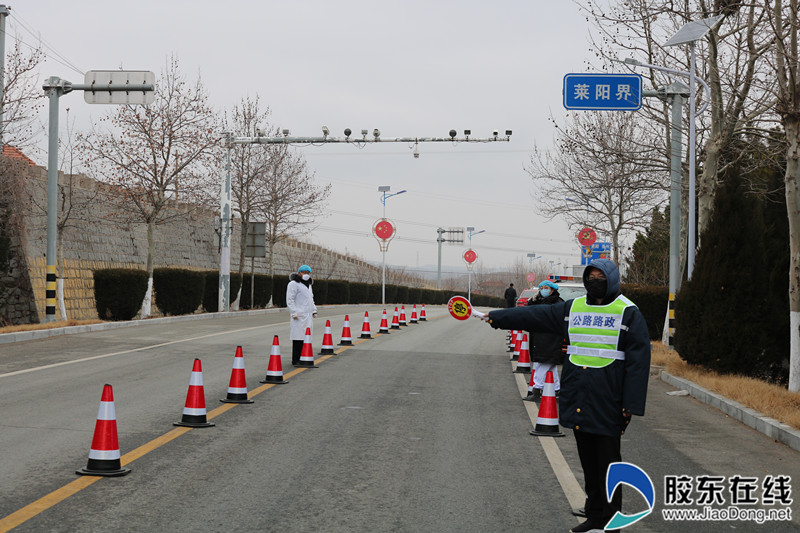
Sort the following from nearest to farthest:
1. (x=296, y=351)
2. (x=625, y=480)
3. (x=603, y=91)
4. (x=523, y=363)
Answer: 1. (x=625, y=480)
2. (x=296, y=351)
3. (x=523, y=363)
4. (x=603, y=91)

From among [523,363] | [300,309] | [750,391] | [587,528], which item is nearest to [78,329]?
[300,309]

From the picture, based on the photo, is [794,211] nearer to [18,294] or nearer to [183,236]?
[18,294]

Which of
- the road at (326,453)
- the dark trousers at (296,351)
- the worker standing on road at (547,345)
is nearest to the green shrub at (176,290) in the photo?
the road at (326,453)

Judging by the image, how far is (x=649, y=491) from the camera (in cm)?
533

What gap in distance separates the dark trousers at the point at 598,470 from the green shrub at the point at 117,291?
23479 millimetres

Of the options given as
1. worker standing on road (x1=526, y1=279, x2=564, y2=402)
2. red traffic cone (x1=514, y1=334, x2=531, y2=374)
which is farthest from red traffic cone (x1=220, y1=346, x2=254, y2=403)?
red traffic cone (x1=514, y1=334, x2=531, y2=374)

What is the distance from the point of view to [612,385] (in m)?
5.30

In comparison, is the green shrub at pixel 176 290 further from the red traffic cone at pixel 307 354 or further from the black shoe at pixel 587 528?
the black shoe at pixel 587 528

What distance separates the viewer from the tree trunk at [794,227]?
12195 mm

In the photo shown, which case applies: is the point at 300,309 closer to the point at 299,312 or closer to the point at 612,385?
the point at 299,312

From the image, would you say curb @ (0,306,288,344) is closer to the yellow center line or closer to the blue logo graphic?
the yellow center line

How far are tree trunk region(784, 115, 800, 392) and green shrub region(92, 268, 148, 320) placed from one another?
2030cm

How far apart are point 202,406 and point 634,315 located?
572 cm

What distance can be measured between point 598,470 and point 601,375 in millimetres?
646
